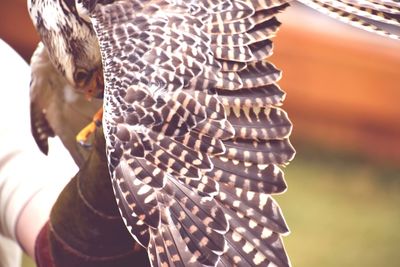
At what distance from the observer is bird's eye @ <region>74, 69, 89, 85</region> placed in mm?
865

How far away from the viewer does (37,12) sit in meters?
0.88

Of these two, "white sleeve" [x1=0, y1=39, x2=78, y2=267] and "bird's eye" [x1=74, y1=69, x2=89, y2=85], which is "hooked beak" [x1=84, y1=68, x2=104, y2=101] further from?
"white sleeve" [x1=0, y1=39, x2=78, y2=267]

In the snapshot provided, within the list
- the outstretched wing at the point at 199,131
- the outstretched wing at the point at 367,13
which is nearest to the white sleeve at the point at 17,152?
the outstretched wing at the point at 199,131

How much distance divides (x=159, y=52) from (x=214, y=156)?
12cm

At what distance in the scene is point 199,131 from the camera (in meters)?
0.71

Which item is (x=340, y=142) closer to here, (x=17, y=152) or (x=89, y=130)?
(x=89, y=130)

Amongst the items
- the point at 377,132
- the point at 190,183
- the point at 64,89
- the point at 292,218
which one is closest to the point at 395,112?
the point at 377,132

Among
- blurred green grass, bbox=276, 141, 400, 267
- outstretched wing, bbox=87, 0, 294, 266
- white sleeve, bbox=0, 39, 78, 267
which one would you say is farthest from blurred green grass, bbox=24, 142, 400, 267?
white sleeve, bbox=0, 39, 78, 267

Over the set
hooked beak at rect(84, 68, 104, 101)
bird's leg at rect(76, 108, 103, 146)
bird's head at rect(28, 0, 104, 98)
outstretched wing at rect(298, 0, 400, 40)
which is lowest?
bird's leg at rect(76, 108, 103, 146)

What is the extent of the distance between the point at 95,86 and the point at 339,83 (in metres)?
0.30

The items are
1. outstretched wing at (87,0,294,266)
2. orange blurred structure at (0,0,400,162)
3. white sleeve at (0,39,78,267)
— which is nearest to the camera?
outstretched wing at (87,0,294,266)

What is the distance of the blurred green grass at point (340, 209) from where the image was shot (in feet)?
2.76

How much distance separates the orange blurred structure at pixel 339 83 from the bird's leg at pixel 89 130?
23cm

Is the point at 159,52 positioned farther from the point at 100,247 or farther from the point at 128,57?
the point at 100,247
